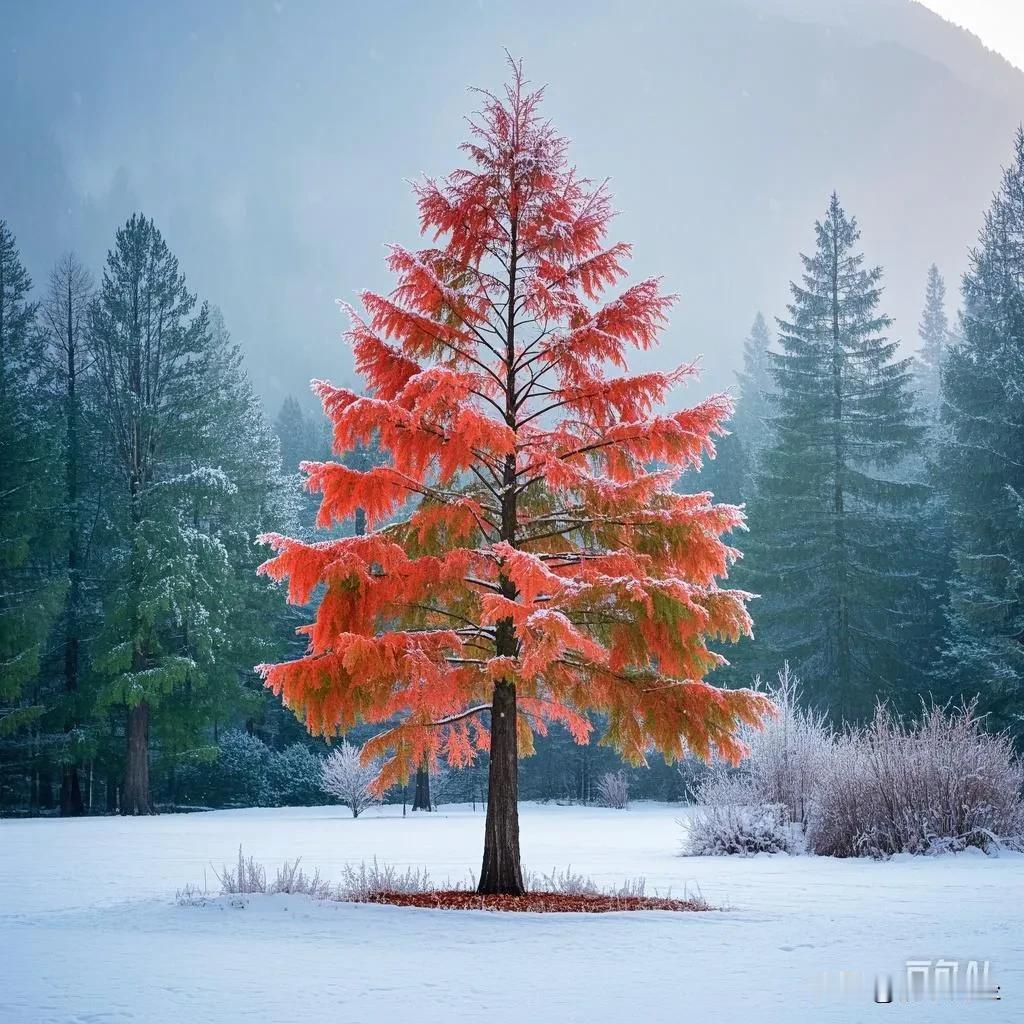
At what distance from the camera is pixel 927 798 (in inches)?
551

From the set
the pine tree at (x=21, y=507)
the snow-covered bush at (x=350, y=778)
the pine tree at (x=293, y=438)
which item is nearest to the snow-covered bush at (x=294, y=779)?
the snow-covered bush at (x=350, y=778)

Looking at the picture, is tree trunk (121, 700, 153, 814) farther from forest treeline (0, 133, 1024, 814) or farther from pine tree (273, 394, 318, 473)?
pine tree (273, 394, 318, 473)

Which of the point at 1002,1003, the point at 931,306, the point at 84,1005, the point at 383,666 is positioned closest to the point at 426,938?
the point at 383,666

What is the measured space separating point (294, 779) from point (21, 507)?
503 inches

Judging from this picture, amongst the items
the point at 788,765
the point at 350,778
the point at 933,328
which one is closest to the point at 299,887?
the point at 788,765

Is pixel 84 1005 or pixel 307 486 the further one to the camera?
pixel 307 486

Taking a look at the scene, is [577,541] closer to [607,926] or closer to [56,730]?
[607,926]

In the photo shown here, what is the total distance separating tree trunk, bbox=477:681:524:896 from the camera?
9.61 m

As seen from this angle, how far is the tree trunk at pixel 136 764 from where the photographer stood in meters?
27.3

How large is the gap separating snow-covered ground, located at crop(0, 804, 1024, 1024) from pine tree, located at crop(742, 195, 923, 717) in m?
19.2

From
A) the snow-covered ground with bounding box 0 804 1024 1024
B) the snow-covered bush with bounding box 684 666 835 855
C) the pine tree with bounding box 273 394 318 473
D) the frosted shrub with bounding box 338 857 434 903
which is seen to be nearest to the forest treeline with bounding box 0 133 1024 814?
the snow-covered bush with bounding box 684 666 835 855

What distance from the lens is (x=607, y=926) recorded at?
310 inches

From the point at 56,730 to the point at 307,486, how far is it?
24.2 meters

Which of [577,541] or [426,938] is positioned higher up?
[577,541]
